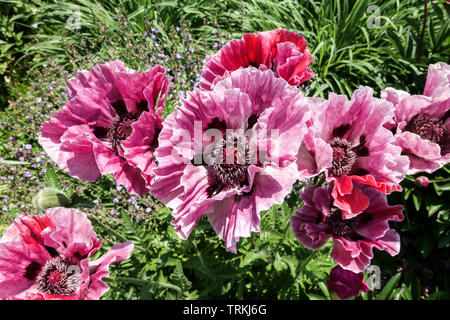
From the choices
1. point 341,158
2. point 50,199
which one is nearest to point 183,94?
point 50,199

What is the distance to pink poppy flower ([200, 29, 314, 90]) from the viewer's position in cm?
127

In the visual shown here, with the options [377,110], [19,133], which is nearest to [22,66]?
[19,133]

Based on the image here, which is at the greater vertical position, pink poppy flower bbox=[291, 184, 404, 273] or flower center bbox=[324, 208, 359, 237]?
pink poppy flower bbox=[291, 184, 404, 273]

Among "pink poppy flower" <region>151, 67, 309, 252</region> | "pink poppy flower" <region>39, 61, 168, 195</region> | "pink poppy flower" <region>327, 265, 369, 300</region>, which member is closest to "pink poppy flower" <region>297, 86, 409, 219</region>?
"pink poppy flower" <region>151, 67, 309, 252</region>

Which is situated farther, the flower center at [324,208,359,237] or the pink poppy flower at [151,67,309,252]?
the flower center at [324,208,359,237]

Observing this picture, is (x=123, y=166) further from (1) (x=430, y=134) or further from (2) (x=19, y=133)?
(2) (x=19, y=133)

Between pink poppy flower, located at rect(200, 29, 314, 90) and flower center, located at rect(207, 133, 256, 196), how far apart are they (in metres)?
0.24

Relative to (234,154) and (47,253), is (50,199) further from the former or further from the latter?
(234,154)

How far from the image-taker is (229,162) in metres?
1.21

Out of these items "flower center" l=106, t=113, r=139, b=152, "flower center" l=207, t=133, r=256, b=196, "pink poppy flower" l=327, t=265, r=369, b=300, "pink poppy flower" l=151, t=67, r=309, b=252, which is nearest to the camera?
"pink poppy flower" l=151, t=67, r=309, b=252

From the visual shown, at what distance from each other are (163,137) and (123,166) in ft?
0.85

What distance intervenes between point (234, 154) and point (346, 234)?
0.65 m

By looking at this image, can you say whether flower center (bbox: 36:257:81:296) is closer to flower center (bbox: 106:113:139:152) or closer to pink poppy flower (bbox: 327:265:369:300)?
flower center (bbox: 106:113:139:152)

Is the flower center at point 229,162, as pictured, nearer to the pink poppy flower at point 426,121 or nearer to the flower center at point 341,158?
the flower center at point 341,158
